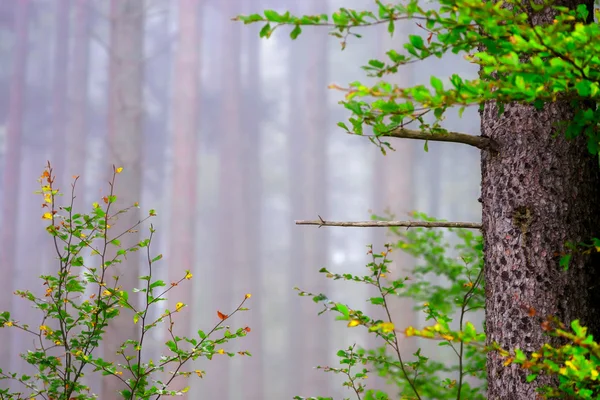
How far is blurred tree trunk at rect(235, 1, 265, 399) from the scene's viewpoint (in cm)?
1819

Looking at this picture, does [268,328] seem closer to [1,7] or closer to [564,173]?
[1,7]

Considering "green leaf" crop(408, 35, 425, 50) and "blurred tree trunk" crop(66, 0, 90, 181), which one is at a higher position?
"blurred tree trunk" crop(66, 0, 90, 181)

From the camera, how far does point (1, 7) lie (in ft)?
65.5

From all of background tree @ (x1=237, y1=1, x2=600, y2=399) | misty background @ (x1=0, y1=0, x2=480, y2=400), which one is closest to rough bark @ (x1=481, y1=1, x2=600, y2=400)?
background tree @ (x1=237, y1=1, x2=600, y2=399)

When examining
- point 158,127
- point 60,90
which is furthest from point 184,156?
point 158,127

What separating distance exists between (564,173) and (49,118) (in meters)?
21.8

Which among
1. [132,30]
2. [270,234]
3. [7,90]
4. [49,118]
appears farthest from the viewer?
[270,234]

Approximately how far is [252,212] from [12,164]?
7971 millimetres

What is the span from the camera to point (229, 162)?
19.3m

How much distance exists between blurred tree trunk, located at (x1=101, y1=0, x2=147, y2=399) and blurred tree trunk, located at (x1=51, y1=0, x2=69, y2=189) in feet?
32.4

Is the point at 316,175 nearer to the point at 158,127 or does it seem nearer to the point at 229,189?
the point at 229,189

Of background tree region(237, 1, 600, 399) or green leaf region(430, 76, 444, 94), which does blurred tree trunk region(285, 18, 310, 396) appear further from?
green leaf region(430, 76, 444, 94)

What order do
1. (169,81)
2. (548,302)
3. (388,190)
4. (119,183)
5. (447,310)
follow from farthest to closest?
(169,81) < (388,190) < (119,183) < (447,310) < (548,302)

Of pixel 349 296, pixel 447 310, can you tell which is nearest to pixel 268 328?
pixel 349 296
